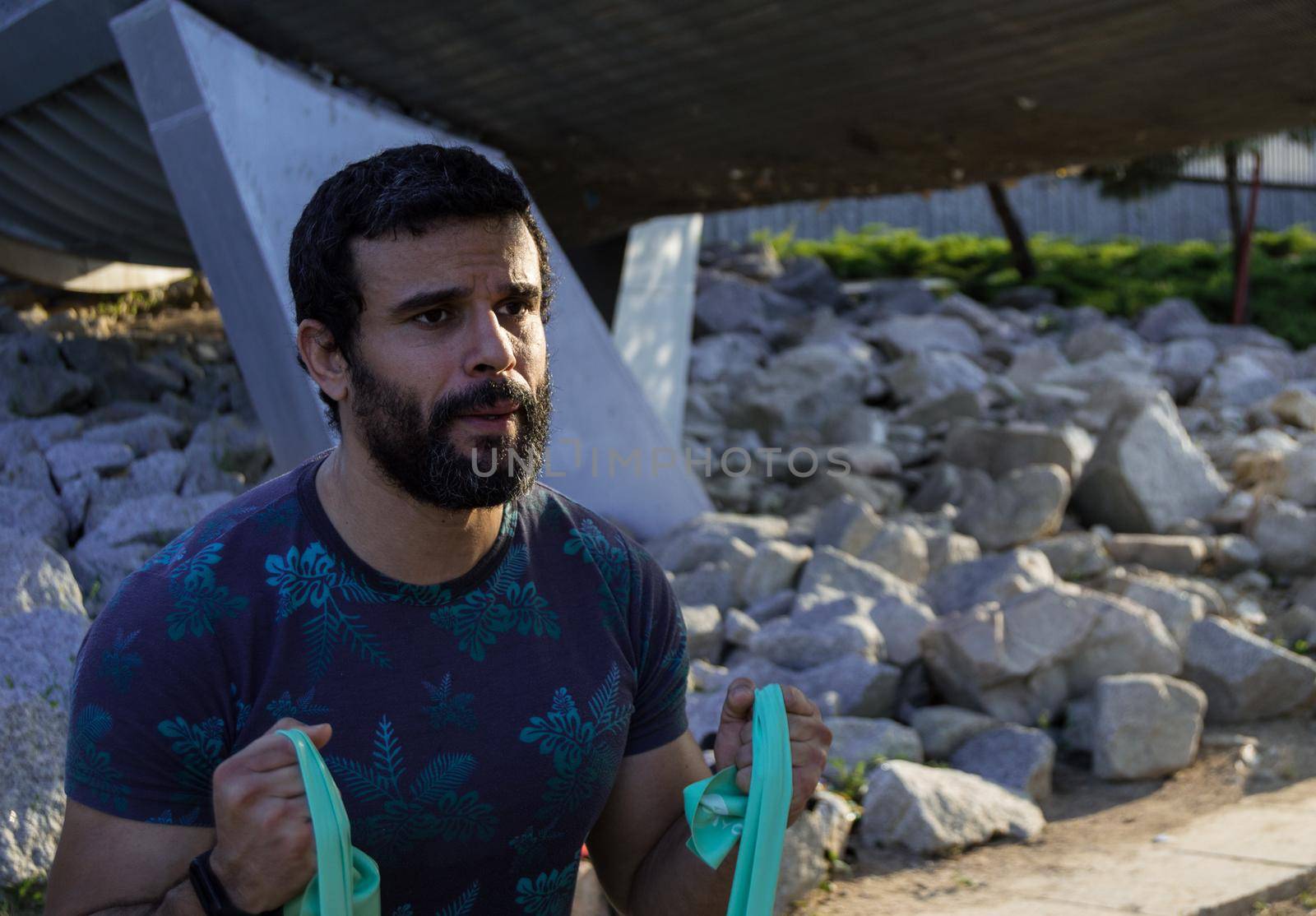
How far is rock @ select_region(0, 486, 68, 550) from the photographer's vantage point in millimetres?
4758

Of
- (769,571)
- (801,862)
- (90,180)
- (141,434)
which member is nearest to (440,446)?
(801,862)

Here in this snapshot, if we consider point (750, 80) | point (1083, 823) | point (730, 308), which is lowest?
point (1083, 823)

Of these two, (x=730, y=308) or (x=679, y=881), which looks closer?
(x=679, y=881)

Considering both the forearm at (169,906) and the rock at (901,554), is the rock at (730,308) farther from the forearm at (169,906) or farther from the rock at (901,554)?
the forearm at (169,906)

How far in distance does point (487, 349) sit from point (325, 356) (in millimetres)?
264

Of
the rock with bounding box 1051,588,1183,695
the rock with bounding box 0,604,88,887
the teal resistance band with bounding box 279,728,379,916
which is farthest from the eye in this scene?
the rock with bounding box 1051,588,1183,695

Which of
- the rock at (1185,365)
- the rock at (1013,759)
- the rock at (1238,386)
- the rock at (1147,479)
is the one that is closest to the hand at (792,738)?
the rock at (1013,759)

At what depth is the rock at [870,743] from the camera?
4.36 meters

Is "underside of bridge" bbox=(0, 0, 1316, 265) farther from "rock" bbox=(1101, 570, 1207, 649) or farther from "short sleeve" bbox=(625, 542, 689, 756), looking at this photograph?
"short sleeve" bbox=(625, 542, 689, 756)

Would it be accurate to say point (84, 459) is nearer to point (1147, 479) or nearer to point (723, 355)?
point (1147, 479)

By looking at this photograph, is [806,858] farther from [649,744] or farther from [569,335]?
[569,335]

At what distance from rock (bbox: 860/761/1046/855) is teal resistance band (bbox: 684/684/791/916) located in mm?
2206

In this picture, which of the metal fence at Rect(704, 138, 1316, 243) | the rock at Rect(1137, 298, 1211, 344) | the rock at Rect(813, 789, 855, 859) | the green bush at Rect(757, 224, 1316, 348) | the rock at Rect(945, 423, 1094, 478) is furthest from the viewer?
the metal fence at Rect(704, 138, 1316, 243)

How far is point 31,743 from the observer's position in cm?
303
